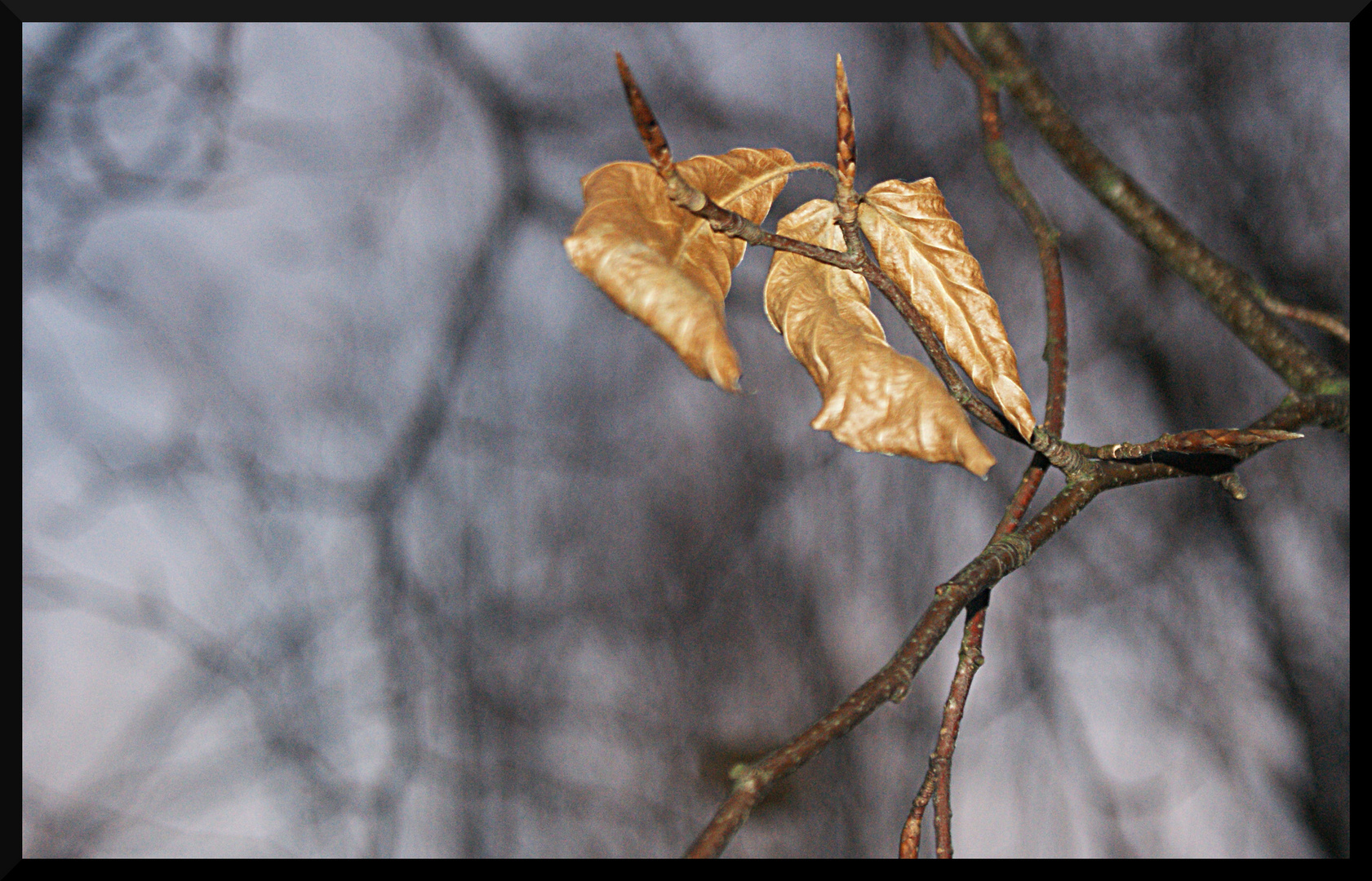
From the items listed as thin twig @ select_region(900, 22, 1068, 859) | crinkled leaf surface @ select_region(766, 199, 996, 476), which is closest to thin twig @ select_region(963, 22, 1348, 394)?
thin twig @ select_region(900, 22, 1068, 859)

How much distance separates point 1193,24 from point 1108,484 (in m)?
0.37

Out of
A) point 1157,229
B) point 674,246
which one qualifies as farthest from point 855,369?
point 1157,229

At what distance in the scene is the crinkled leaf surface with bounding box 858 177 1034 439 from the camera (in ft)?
0.42

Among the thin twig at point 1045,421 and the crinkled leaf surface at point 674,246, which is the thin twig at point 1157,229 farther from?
the crinkled leaf surface at point 674,246

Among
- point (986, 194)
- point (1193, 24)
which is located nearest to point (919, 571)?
point (986, 194)

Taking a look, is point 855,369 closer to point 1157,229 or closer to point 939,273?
point 939,273

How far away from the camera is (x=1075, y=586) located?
0.42 meters

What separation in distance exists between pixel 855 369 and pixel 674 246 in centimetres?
3

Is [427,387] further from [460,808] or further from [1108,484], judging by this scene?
[1108,484]

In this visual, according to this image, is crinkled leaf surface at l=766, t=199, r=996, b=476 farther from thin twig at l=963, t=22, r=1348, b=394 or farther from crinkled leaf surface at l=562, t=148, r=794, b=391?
thin twig at l=963, t=22, r=1348, b=394

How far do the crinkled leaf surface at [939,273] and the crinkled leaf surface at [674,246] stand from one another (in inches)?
0.7

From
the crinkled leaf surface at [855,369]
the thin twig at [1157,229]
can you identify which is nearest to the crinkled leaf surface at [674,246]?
the crinkled leaf surface at [855,369]

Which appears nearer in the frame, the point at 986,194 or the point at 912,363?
the point at 912,363

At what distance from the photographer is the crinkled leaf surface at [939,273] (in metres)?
0.13
